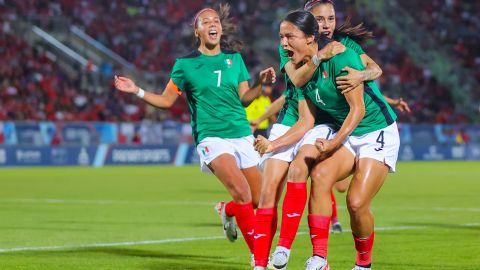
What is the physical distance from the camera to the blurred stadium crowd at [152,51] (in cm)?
3934

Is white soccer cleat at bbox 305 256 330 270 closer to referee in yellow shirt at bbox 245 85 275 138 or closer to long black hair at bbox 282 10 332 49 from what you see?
long black hair at bbox 282 10 332 49

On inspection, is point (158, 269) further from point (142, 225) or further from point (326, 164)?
point (142, 225)

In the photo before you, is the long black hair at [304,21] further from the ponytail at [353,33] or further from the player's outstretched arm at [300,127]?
the player's outstretched arm at [300,127]

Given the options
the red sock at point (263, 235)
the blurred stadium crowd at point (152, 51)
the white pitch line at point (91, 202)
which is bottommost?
the blurred stadium crowd at point (152, 51)

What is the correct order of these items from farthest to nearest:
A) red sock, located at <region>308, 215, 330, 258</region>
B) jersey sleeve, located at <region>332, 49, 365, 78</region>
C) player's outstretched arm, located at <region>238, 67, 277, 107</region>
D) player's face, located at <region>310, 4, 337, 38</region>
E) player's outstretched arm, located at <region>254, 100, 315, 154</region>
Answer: player's outstretched arm, located at <region>238, 67, 277, 107</region>
player's face, located at <region>310, 4, 337, 38</region>
player's outstretched arm, located at <region>254, 100, 315, 154</region>
jersey sleeve, located at <region>332, 49, 365, 78</region>
red sock, located at <region>308, 215, 330, 258</region>

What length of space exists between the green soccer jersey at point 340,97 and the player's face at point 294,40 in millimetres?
193

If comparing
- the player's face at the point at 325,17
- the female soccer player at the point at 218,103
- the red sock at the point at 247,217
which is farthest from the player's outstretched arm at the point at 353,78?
the red sock at the point at 247,217

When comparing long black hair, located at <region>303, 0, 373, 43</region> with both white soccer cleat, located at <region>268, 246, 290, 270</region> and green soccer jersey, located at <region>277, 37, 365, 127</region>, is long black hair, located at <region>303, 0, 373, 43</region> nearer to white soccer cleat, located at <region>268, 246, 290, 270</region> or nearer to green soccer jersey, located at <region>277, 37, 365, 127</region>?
Result: green soccer jersey, located at <region>277, 37, 365, 127</region>

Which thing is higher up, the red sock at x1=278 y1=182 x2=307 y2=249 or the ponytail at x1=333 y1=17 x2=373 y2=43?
the ponytail at x1=333 y1=17 x2=373 y2=43

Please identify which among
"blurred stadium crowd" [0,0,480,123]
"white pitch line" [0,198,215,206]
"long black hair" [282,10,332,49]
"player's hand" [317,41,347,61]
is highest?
"long black hair" [282,10,332,49]

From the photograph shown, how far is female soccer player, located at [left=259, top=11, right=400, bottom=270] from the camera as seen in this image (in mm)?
8516

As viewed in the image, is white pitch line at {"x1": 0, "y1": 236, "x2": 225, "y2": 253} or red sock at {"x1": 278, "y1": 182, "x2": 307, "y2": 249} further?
white pitch line at {"x1": 0, "y1": 236, "x2": 225, "y2": 253}

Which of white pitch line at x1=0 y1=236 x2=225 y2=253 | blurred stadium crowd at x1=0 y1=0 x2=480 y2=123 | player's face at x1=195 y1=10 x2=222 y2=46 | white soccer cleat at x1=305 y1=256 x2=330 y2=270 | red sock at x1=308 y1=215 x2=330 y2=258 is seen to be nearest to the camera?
white soccer cleat at x1=305 y1=256 x2=330 y2=270

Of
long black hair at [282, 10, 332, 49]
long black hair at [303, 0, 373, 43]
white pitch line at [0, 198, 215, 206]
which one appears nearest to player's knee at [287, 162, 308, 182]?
long black hair at [282, 10, 332, 49]
